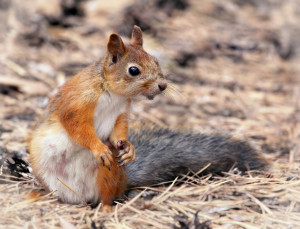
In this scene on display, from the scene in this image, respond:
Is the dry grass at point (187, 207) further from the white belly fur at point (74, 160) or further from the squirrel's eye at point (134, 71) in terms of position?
the squirrel's eye at point (134, 71)

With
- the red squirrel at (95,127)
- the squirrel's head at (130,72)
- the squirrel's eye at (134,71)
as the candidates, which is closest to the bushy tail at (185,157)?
the red squirrel at (95,127)

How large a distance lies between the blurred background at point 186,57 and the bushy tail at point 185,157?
571 mm

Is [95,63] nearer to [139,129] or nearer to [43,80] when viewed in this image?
[139,129]

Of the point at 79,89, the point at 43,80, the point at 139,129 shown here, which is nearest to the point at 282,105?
the point at 139,129

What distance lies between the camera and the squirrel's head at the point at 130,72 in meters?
2.10

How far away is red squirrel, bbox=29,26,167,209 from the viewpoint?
2.10 metres

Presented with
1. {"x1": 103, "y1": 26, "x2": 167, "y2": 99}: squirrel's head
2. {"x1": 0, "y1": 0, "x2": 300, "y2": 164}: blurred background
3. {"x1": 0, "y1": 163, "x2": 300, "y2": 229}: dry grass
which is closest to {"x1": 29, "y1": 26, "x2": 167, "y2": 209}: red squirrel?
{"x1": 103, "y1": 26, "x2": 167, "y2": 99}: squirrel's head

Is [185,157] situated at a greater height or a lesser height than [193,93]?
lesser

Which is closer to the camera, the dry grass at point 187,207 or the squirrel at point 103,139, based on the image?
the dry grass at point 187,207

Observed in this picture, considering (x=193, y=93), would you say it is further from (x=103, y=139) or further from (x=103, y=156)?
(x=103, y=156)

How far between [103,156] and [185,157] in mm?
585

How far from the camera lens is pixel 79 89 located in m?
2.14

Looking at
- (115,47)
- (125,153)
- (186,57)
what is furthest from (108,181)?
(186,57)

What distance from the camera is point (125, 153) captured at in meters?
2.16
